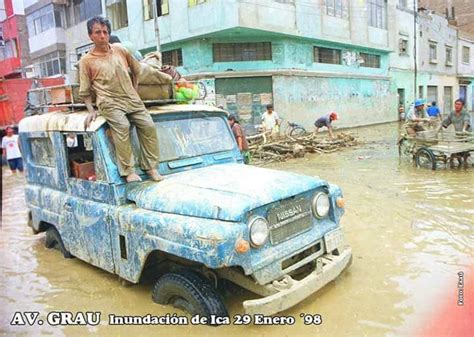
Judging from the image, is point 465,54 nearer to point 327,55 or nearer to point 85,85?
point 327,55

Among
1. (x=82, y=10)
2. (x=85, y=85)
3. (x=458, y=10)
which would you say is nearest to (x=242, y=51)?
(x=82, y=10)

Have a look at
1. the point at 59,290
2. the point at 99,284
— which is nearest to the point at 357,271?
the point at 99,284

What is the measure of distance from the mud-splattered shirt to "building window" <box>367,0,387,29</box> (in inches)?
1014

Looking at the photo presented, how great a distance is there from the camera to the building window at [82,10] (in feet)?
84.2

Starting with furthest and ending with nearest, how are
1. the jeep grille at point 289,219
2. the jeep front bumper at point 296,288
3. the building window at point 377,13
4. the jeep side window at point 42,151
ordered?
the building window at point 377,13
the jeep side window at point 42,151
the jeep grille at point 289,219
the jeep front bumper at point 296,288

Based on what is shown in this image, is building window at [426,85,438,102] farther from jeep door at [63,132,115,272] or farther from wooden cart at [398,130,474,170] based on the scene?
jeep door at [63,132,115,272]

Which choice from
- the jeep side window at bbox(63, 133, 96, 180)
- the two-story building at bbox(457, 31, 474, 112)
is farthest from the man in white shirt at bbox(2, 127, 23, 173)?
the two-story building at bbox(457, 31, 474, 112)

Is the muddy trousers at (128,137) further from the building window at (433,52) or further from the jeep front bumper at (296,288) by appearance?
the building window at (433,52)

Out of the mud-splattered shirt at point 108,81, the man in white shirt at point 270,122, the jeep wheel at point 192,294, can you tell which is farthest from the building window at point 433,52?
the jeep wheel at point 192,294

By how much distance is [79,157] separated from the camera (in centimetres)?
481

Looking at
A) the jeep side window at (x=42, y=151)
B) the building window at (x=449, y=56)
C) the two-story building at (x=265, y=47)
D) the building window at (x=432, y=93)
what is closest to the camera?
the jeep side window at (x=42, y=151)

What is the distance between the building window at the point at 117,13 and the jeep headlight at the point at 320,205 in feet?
75.2

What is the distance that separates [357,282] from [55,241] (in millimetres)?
3755

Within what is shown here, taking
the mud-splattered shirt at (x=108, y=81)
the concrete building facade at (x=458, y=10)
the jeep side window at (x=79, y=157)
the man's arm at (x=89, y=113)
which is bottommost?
the jeep side window at (x=79, y=157)
